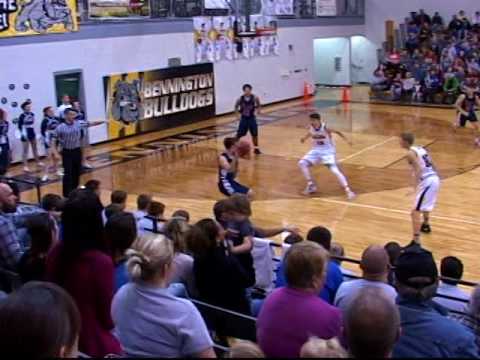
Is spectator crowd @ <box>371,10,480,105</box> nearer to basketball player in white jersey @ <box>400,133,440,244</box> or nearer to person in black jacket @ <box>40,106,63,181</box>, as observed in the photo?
person in black jacket @ <box>40,106,63,181</box>

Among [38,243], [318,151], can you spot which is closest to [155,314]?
[38,243]

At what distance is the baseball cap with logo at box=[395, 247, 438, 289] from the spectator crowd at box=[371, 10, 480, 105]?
768 inches

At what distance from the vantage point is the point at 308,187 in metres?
12.0

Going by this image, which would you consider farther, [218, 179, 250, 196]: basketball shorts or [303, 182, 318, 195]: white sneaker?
[303, 182, 318, 195]: white sneaker

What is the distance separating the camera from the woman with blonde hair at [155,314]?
308 cm

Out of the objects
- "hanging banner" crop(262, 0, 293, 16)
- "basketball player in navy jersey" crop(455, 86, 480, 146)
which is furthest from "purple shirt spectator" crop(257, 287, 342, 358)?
"hanging banner" crop(262, 0, 293, 16)

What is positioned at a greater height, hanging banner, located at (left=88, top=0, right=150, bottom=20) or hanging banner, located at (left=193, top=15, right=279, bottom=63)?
hanging banner, located at (left=88, top=0, right=150, bottom=20)

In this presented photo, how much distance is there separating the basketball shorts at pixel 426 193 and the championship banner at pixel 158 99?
1057 centimetres

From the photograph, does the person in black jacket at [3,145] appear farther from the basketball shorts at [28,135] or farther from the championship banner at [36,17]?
the championship banner at [36,17]

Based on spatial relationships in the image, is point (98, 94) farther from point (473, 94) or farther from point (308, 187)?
point (473, 94)

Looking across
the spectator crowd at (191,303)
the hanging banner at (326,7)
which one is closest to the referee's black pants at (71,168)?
the spectator crowd at (191,303)

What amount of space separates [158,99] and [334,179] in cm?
794

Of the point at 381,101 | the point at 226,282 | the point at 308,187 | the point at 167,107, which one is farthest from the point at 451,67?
the point at 226,282

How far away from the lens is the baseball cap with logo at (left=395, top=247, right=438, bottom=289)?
3.33m
